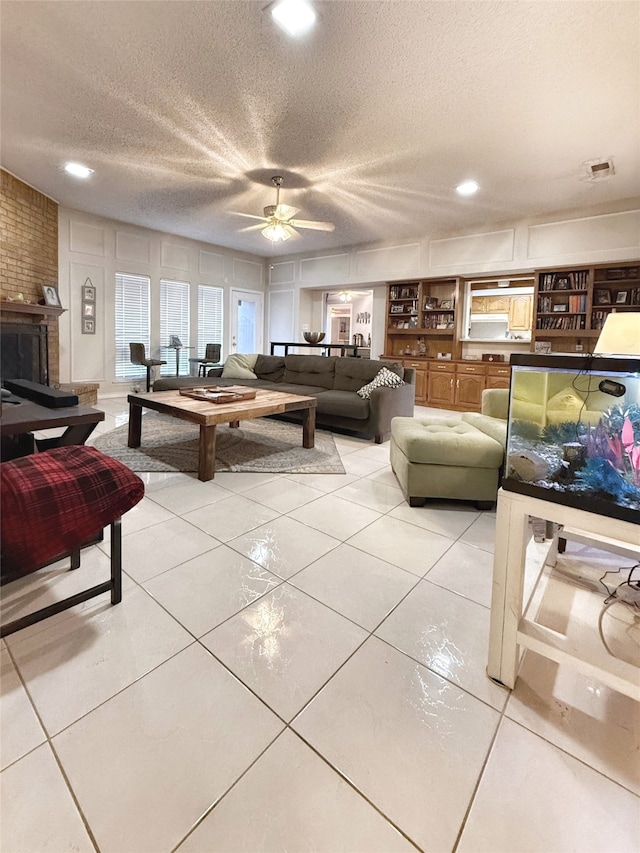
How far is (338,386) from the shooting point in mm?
4781

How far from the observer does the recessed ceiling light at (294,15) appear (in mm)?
2121

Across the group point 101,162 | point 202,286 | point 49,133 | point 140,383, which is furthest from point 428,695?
point 202,286

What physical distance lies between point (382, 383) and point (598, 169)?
10.0 ft

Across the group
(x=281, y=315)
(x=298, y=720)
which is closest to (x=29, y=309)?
(x=281, y=315)

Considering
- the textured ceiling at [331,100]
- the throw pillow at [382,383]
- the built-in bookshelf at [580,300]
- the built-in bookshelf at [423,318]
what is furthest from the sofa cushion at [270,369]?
the built-in bookshelf at [580,300]

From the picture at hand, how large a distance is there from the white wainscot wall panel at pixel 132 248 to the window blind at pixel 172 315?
469 mm

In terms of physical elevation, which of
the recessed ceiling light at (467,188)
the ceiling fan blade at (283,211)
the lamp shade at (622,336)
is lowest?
the lamp shade at (622,336)

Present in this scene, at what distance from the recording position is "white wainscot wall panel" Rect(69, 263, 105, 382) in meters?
6.02

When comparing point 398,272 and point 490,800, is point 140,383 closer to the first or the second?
point 398,272

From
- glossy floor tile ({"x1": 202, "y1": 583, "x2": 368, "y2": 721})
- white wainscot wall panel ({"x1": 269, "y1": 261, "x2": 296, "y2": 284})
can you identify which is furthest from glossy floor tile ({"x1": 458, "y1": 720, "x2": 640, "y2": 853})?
white wainscot wall panel ({"x1": 269, "y1": 261, "x2": 296, "y2": 284})

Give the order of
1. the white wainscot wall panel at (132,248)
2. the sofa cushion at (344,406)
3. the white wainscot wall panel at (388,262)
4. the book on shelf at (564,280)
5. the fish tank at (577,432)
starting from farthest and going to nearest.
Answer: the white wainscot wall panel at (388,262)
the white wainscot wall panel at (132,248)
the book on shelf at (564,280)
the sofa cushion at (344,406)
the fish tank at (577,432)

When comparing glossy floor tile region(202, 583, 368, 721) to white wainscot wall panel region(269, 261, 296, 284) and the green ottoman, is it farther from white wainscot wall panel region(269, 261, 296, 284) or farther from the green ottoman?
white wainscot wall panel region(269, 261, 296, 284)

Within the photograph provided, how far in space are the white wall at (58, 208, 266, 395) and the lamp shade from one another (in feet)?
22.0

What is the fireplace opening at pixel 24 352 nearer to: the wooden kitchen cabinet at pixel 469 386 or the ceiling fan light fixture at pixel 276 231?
the ceiling fan light fixture at pixel 276 231
